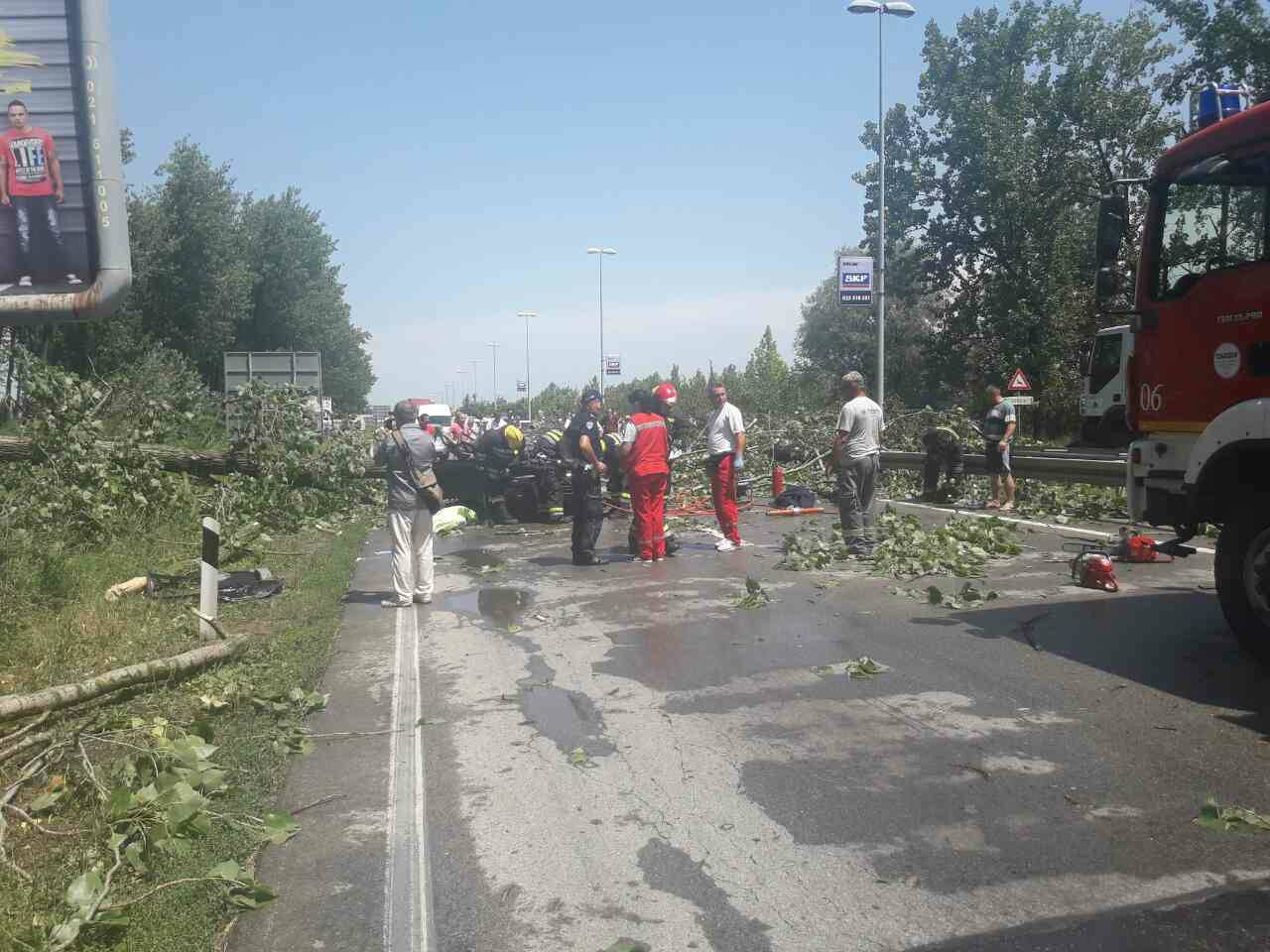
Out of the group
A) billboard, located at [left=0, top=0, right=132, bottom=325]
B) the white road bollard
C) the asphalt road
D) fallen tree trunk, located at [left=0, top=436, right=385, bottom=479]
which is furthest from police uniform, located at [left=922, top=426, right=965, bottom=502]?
billboard, located at [left=0, top=0, right=132, bottom=325]

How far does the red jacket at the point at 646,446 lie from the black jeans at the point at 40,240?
20.1 ft

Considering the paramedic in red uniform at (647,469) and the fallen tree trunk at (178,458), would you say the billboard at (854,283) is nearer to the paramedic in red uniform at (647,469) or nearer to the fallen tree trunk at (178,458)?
the paramedic in red uniform at (647,469)

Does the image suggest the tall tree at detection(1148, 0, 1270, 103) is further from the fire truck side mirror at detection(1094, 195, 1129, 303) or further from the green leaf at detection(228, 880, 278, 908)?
the green leaf at detection(228, 880, 278, 908)

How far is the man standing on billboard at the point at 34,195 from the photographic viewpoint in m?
6.67

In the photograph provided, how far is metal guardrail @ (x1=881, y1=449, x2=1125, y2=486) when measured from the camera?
13.1 m

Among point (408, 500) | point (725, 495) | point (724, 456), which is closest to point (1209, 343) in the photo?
point (724, 456)

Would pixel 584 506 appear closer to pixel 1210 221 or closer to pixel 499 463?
pixel 499 463

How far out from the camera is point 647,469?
1149 centimetres

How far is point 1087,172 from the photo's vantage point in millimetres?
42156

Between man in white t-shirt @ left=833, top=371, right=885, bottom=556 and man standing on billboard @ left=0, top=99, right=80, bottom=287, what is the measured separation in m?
7.52

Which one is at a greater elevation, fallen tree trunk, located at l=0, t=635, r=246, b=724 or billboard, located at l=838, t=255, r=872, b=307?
billboard, located at l=838, t=255, r=872, b=307

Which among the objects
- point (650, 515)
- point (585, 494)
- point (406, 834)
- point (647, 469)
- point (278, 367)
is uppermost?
point (278, 367)

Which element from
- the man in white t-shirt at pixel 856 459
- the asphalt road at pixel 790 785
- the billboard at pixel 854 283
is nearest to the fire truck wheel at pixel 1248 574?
the asphalt road at pixel 790 785

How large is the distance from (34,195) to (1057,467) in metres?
12.7
